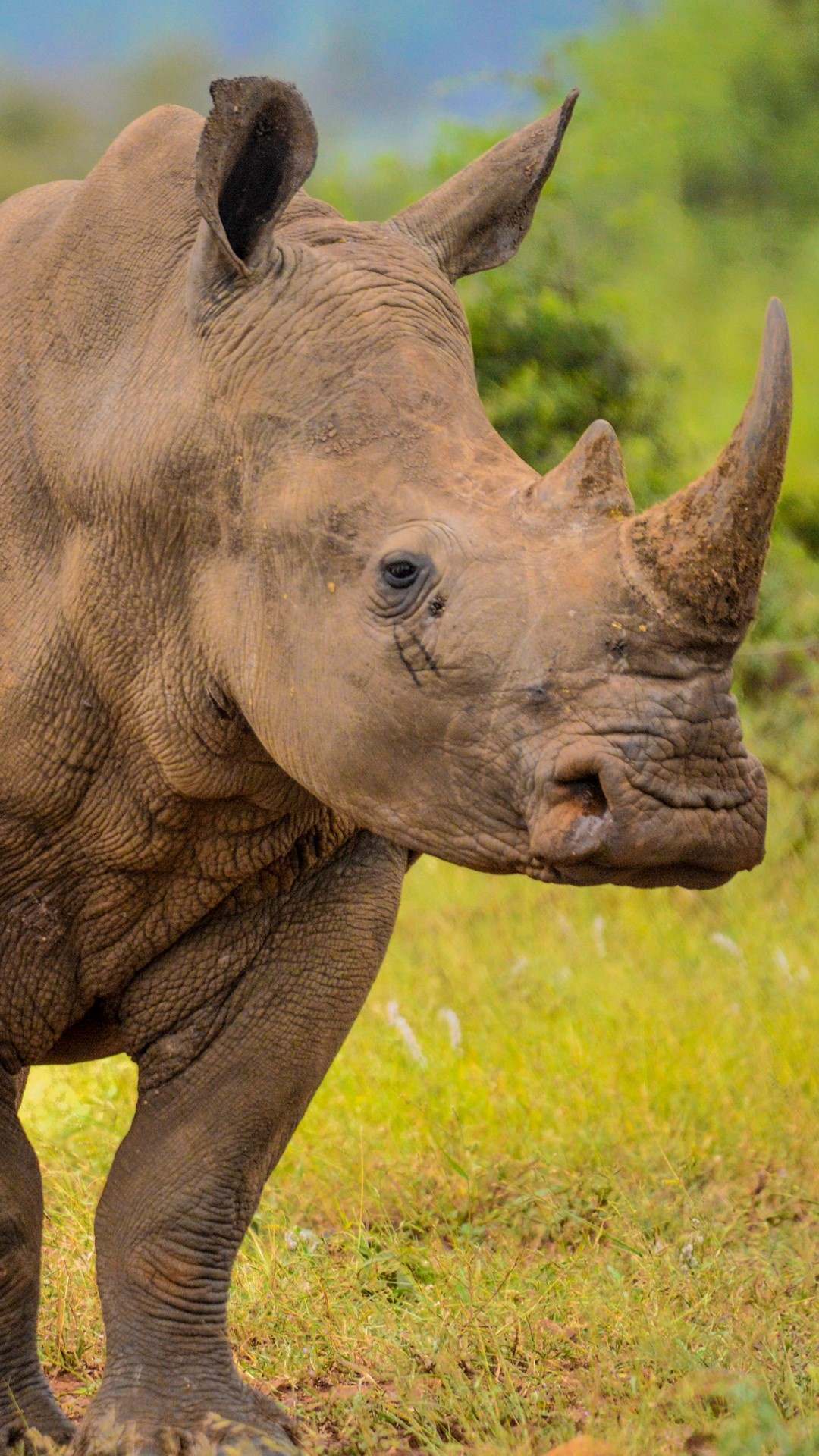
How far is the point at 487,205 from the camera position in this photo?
4.40 metres

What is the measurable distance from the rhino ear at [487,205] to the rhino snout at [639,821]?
1394 millimetres

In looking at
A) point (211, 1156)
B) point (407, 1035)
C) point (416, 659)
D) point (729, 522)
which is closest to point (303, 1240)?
point (407, 1035)

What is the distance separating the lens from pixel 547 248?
1030 centimetres

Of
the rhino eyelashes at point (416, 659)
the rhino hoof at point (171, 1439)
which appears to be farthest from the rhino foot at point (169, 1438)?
the rhino eyelashes at point (416, 659)

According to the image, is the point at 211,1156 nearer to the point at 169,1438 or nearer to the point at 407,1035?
the point at 169,1438

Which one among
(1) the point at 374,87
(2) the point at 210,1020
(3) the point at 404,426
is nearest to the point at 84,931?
(2) the point at 210,1020

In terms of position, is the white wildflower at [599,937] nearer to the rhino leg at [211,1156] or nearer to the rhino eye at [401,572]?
the rhino leg at [211,1156]

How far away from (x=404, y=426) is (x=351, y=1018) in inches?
55.3

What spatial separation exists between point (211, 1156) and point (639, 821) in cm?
149

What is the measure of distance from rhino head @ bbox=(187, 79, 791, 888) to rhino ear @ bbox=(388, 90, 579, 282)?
0.34 feet

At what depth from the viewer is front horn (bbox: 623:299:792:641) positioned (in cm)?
336

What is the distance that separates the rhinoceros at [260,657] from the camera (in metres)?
3.43

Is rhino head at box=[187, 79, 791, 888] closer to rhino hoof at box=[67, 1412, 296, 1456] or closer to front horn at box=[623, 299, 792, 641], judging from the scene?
front horn at box=[623, 299, 792, 641]

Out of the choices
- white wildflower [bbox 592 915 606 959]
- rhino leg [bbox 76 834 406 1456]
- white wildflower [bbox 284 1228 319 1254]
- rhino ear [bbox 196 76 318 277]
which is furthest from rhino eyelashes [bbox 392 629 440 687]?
white wildflower [bbox 592 915 606 959]
